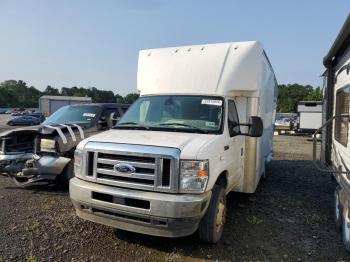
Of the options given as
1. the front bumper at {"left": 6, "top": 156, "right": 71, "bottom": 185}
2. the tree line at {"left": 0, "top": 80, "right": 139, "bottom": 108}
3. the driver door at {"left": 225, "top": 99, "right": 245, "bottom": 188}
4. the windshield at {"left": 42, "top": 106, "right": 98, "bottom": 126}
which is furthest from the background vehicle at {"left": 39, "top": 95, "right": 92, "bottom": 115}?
the tree line at {"left": 0, "top": 80, "right": 139, "bottom": 108}

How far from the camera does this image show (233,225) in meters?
5.69

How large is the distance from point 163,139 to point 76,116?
4.80 m

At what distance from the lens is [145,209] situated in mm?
4121

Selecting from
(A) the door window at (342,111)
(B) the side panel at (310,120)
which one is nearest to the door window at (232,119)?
(A) the door window at (342,111)

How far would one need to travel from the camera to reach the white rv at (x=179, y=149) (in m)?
4.13

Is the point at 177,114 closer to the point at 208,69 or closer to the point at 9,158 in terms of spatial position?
the point at 208,69

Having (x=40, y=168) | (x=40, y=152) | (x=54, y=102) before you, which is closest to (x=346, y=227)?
(x=40, y=168)

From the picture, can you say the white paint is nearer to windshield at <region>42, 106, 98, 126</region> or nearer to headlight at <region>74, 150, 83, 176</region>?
headlight at <region>74, 150, 83, 176</region>

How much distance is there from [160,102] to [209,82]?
2.96 ft

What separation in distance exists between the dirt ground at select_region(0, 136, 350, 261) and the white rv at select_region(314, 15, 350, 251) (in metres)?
0.51

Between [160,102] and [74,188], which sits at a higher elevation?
[160,102]

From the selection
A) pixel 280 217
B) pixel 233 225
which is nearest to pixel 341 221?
pixel 280 217

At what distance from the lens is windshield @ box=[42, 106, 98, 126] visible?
8438 mm

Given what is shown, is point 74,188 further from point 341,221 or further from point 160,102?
point 341,221
